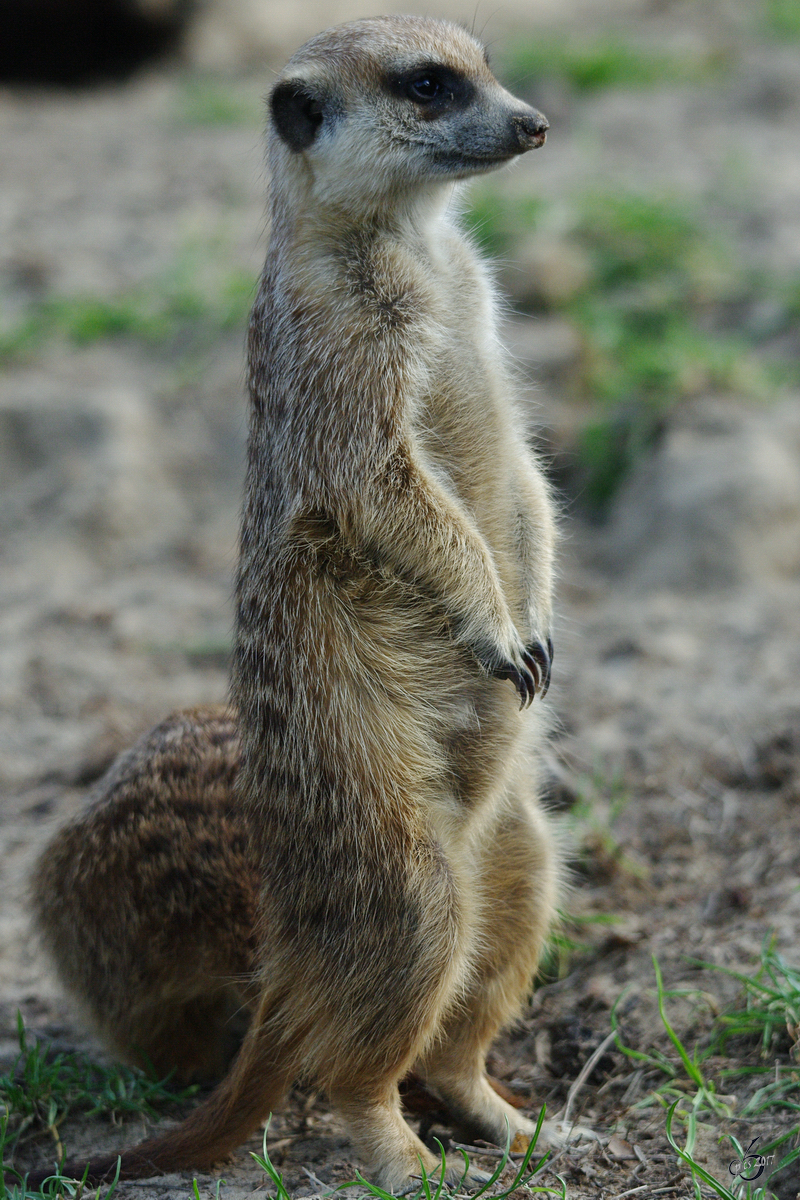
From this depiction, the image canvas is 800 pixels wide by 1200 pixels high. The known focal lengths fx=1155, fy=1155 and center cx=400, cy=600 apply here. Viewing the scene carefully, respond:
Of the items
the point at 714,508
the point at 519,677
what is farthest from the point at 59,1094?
the point at 714,508

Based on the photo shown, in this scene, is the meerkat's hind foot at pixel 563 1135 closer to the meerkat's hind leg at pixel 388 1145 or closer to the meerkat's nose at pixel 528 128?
the meerkat's hind leg at pixel 388 1145

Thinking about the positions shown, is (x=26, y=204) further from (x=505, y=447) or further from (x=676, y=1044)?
(x=676, y=1044)

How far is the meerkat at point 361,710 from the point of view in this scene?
7.73 ft

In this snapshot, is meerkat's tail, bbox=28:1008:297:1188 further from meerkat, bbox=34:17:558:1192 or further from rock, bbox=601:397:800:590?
rock, bbox=601:397:800:590

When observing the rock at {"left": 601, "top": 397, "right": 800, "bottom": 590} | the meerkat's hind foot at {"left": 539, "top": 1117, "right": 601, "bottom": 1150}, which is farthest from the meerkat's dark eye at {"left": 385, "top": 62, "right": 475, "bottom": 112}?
the rock at {"left": 601, "top": 397, "right": 800, "bottom": 590}

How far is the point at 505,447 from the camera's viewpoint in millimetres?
2719

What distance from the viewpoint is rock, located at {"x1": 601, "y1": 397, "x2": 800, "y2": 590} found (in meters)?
4.64

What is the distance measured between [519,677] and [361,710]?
360 millimetres

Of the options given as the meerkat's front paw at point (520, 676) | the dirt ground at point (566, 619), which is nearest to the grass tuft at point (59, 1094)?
the dirt ground at point (566, 619)

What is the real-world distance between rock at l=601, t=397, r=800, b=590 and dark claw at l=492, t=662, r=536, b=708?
2.34 metres

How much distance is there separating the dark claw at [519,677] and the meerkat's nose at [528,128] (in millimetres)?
1141

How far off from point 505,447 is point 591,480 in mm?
2633

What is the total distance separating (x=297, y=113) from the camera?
2605 millimetres

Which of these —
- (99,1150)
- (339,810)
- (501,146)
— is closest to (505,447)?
(501,146)
